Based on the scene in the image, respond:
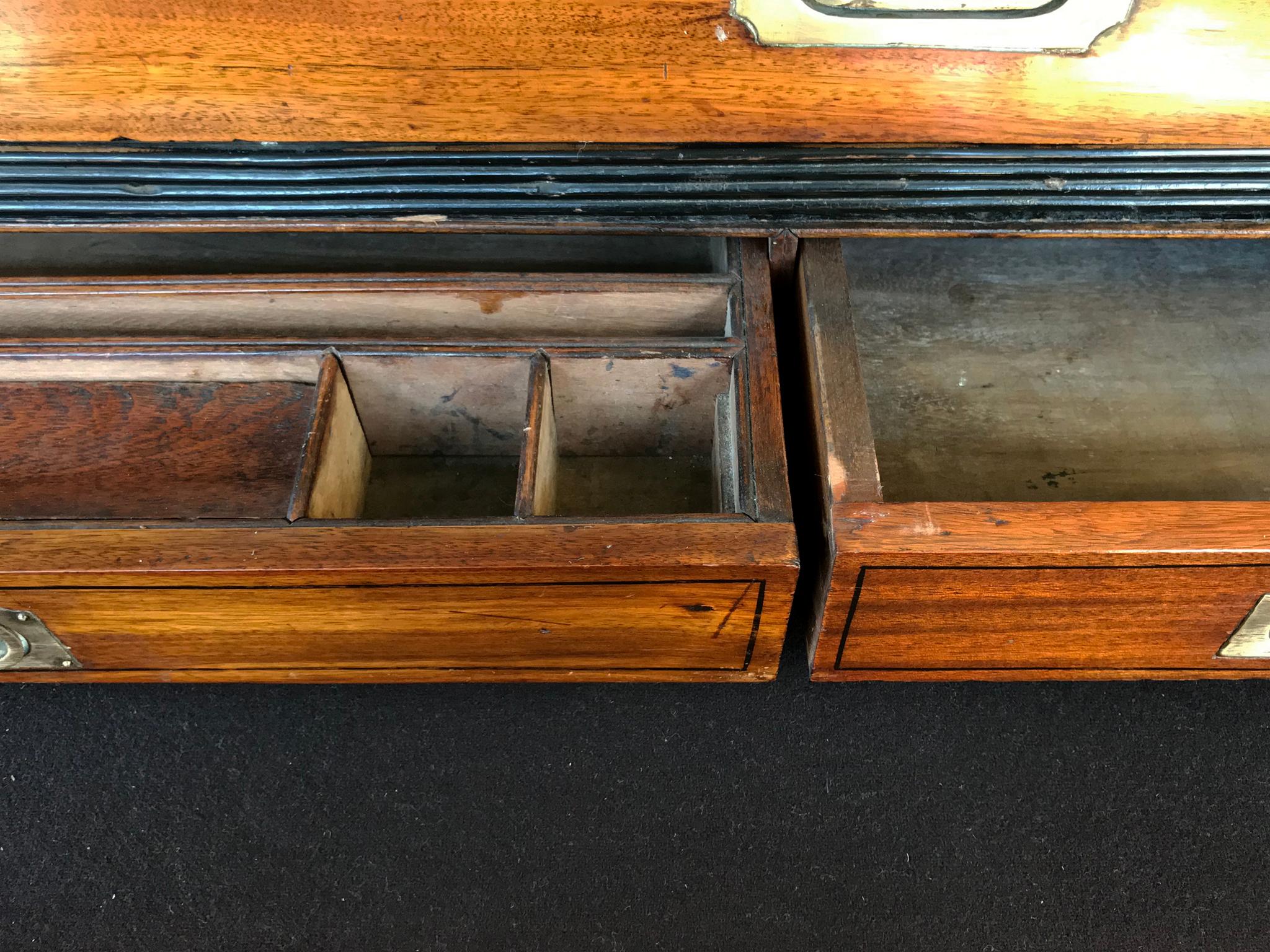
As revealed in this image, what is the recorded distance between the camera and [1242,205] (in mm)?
1367

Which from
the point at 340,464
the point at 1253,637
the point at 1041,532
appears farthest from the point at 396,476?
the point at 1253,637

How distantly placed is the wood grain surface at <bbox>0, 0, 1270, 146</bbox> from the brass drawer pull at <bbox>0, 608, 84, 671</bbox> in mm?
619

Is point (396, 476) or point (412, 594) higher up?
point (396, 476)

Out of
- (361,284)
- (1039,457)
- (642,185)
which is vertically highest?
(642,185)

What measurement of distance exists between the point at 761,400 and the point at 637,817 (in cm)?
54

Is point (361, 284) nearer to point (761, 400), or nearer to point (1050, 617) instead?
point (761, 400)

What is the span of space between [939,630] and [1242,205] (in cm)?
75

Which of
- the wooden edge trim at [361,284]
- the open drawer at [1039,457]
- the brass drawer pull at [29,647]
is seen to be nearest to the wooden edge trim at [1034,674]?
the open drawer at [1039,457]

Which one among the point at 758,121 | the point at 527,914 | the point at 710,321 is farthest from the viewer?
the point at 710,321

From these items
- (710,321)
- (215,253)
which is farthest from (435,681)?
(215,253)

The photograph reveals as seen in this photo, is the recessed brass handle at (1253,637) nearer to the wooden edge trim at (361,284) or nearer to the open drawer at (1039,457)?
the open drawer at (1039,457)

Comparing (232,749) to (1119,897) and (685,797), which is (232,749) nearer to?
(685,797)

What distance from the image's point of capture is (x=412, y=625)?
117 centimetres

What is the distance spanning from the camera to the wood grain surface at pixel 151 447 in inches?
52.0
